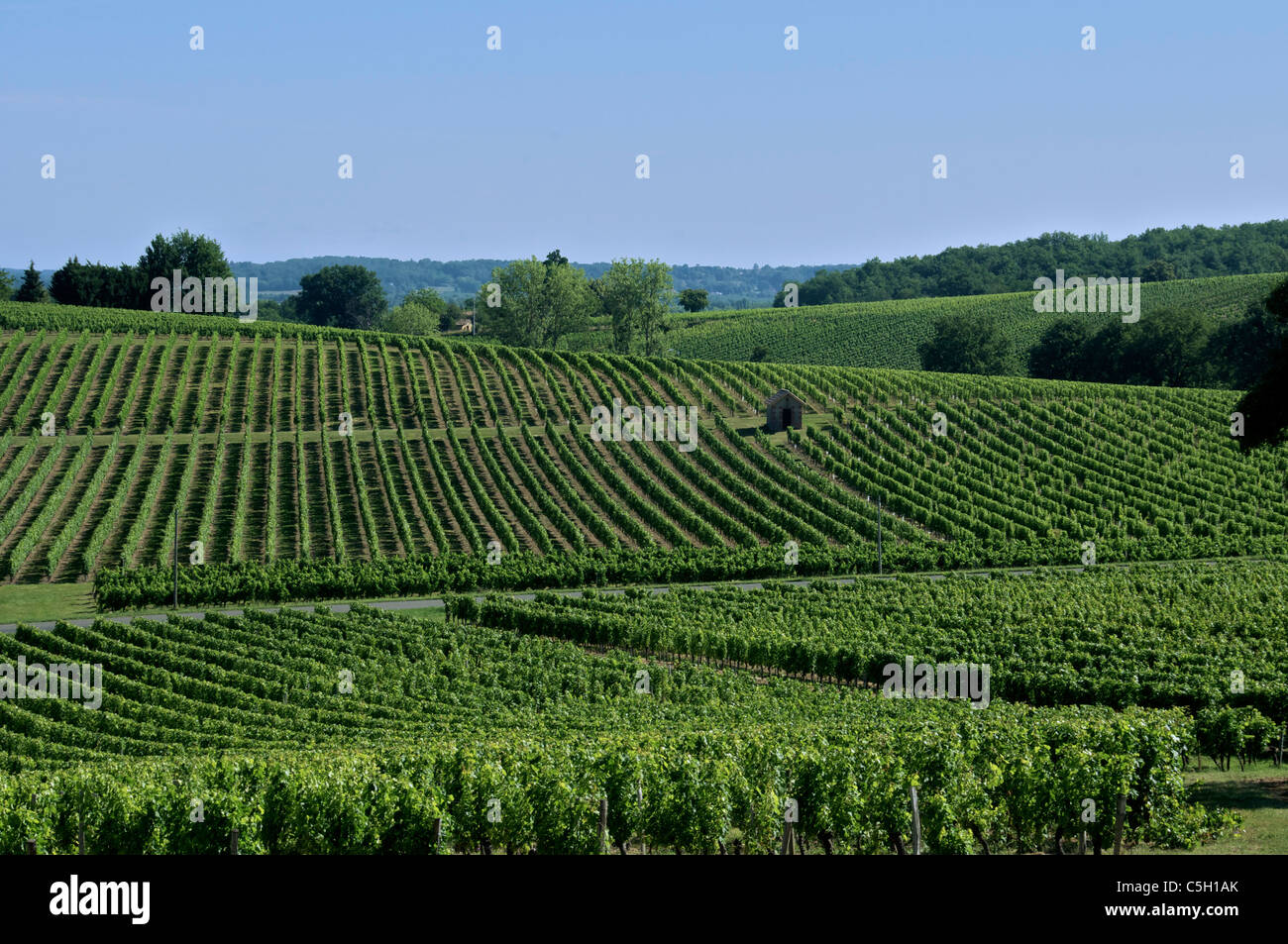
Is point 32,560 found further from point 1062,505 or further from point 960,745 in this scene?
point 1062,505

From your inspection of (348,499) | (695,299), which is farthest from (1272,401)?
(695,299)

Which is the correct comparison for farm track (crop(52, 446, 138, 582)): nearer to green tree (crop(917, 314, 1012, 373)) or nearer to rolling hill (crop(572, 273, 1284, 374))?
rolling hill (crop(572, 273, 1284, 374))

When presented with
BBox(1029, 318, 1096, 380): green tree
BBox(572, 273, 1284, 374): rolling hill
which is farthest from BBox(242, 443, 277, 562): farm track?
BBox(1029, 318, 1096, 380): green tree

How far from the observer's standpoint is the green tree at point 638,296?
405ft

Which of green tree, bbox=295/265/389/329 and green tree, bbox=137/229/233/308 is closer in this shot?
green tree, bbox=137/229/233/308

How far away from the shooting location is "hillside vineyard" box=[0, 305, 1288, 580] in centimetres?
6012

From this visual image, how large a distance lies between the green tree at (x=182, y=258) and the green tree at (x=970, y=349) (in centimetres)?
7584

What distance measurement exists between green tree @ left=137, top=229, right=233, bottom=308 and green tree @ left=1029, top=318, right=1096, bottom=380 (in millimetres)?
84805

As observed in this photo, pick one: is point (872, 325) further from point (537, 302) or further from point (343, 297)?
point (343, 297)

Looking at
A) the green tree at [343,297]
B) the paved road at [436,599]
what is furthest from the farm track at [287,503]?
the green tree at [343,297]

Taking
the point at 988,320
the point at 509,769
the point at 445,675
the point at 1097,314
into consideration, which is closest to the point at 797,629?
the point at 445,675

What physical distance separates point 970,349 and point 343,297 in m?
97.3
